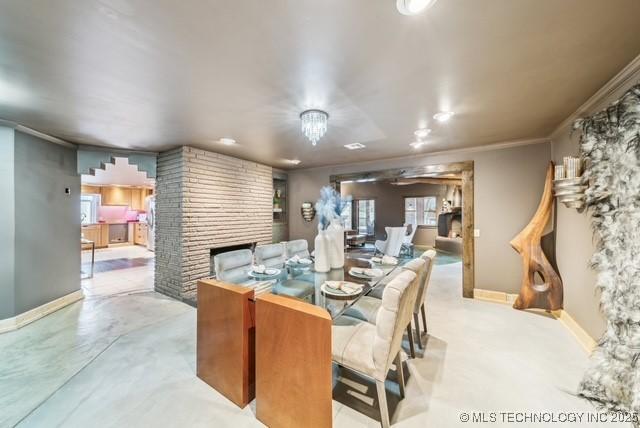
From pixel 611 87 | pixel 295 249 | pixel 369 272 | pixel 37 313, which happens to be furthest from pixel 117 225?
pixel 611 87

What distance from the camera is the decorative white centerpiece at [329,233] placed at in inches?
102

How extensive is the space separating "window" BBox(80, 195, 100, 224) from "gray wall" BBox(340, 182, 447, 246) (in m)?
8.99

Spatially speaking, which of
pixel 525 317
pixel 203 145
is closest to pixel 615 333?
pixel 525 317

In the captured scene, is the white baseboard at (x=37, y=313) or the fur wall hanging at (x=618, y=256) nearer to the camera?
the fur wall hanging at (x=618, y=256)

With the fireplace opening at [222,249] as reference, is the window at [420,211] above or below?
above

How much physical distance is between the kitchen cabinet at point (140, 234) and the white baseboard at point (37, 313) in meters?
6.19

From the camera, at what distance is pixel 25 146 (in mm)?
3025

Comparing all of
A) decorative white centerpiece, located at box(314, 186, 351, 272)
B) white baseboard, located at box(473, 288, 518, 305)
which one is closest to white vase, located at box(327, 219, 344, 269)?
decorative white centerpiece, located at box(314, 186, 351, 272)

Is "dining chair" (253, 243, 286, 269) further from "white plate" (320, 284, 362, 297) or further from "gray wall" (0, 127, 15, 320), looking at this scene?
"gray wall" (0, 127, 15, 320)

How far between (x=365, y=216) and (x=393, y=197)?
1.60 meters

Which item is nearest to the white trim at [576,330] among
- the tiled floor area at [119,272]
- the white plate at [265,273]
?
the white plate at [265,273]

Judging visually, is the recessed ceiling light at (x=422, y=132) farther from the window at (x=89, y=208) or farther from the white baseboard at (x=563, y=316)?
the window at (x=89, y=208)

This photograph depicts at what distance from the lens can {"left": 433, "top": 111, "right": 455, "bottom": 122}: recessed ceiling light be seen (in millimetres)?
2527

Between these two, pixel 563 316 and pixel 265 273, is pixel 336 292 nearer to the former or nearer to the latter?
pixel 265 273
